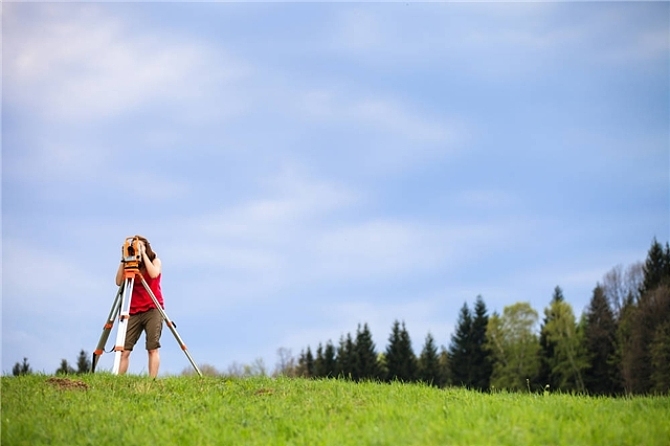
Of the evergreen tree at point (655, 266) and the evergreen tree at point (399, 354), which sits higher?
the evergreen tree at point (655, 266)

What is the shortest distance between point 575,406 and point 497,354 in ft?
264

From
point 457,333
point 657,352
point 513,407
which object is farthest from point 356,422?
point 457,333

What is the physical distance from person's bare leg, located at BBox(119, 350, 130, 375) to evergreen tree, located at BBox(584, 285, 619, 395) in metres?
71.9

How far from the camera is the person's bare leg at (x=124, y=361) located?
16.2 m

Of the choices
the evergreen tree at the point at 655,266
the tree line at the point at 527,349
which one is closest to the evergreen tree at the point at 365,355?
the tree line at the point at 527,349

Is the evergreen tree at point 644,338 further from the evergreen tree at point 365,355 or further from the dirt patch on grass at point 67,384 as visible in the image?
the dirt patch on grass at point 67,384

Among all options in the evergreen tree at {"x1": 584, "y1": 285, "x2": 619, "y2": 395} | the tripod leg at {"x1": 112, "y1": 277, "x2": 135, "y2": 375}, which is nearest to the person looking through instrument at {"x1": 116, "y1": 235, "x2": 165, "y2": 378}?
the tripod leg at {"x1": 112, "y1": 277, "x2": 135, "y2": 375}

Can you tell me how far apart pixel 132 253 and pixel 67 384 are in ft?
10.6

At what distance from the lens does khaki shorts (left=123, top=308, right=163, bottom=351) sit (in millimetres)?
16406

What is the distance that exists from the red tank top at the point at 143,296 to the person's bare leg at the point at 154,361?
0.95 metres

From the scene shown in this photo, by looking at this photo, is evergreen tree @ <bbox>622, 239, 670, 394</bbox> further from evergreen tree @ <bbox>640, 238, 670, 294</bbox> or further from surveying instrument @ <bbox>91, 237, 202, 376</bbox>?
surveying instrument @ <bbox>91, 237, 202, 376</bbox>

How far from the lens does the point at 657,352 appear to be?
61.8 m

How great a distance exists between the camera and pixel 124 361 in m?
16.3

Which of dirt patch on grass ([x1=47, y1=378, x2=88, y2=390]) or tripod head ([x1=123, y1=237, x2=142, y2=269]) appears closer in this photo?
dirt patch on grass ([x1=47, y1=378, x2=88, y2=390])
